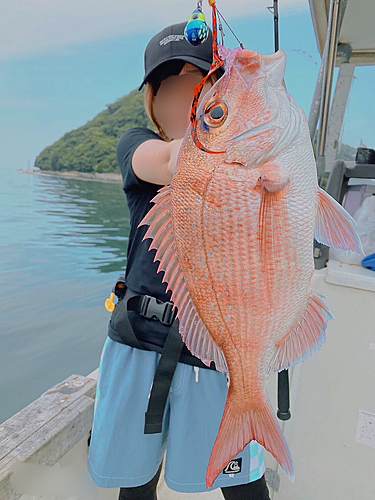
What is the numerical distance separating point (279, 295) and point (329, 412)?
1361 mm

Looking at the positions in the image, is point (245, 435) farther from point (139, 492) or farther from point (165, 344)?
point (139, 492)

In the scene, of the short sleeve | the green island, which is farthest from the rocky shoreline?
the short sleeve

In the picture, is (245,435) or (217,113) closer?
(217,113)

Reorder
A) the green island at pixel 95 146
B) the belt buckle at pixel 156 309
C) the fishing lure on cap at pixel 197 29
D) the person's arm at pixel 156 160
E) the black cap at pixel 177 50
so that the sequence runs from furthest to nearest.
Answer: the green island at pixel 95 146
the belt buckle at pixel 156 309
the black cap at pixel 177 50
the person's arm at pixel 156 160
the fishing lure on cap at pixel 197 29

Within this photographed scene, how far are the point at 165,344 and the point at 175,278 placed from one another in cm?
51

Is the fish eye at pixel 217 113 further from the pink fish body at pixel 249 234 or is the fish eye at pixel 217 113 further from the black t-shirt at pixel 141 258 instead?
the black t-shirt at pixel 141 258

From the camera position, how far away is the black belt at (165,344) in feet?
4.27

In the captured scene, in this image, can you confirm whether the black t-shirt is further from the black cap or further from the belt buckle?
the black cap

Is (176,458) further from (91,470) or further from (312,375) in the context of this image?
(312,375)

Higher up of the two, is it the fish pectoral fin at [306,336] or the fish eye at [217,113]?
the fish eye at [217,113]

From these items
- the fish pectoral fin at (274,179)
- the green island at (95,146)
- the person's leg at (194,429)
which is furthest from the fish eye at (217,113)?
the green island at (95,146)

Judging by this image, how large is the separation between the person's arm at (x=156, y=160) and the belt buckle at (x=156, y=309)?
1.54ft

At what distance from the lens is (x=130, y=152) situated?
4.32ft

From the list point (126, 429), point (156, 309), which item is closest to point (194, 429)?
point (126, 429)
